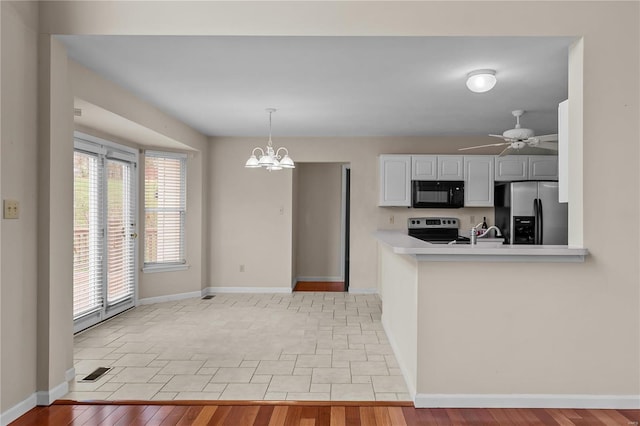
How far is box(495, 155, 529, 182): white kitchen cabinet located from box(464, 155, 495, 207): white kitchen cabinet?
0.09 meters

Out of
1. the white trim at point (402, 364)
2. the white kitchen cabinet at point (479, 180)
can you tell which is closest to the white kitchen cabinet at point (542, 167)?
the white kitchen cabinet at point (479, 180)

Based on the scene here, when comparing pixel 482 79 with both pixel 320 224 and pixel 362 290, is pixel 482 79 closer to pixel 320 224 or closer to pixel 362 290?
pixel 362 290

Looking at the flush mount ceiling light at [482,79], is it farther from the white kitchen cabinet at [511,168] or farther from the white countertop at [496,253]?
the white kitchen cabinet at [511,168]

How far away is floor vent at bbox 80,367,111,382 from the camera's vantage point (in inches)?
127

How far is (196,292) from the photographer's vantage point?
20.6ft

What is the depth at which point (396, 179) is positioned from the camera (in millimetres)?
6266

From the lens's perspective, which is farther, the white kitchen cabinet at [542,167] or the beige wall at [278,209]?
the beige wall at [278,209]

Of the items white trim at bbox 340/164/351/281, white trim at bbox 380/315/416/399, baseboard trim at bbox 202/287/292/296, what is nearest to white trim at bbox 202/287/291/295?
baseboard trim at bbox 202/287/292/296

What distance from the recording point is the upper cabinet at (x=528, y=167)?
6145 mm

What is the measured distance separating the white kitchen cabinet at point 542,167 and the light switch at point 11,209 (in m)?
5.90

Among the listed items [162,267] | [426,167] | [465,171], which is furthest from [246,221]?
[465,171]

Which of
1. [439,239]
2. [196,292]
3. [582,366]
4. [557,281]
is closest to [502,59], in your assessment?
[557,281]

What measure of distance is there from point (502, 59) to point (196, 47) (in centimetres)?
216

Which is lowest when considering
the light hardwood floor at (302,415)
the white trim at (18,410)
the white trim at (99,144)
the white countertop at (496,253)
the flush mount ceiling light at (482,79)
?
the light hardwood floor at (302,415)
